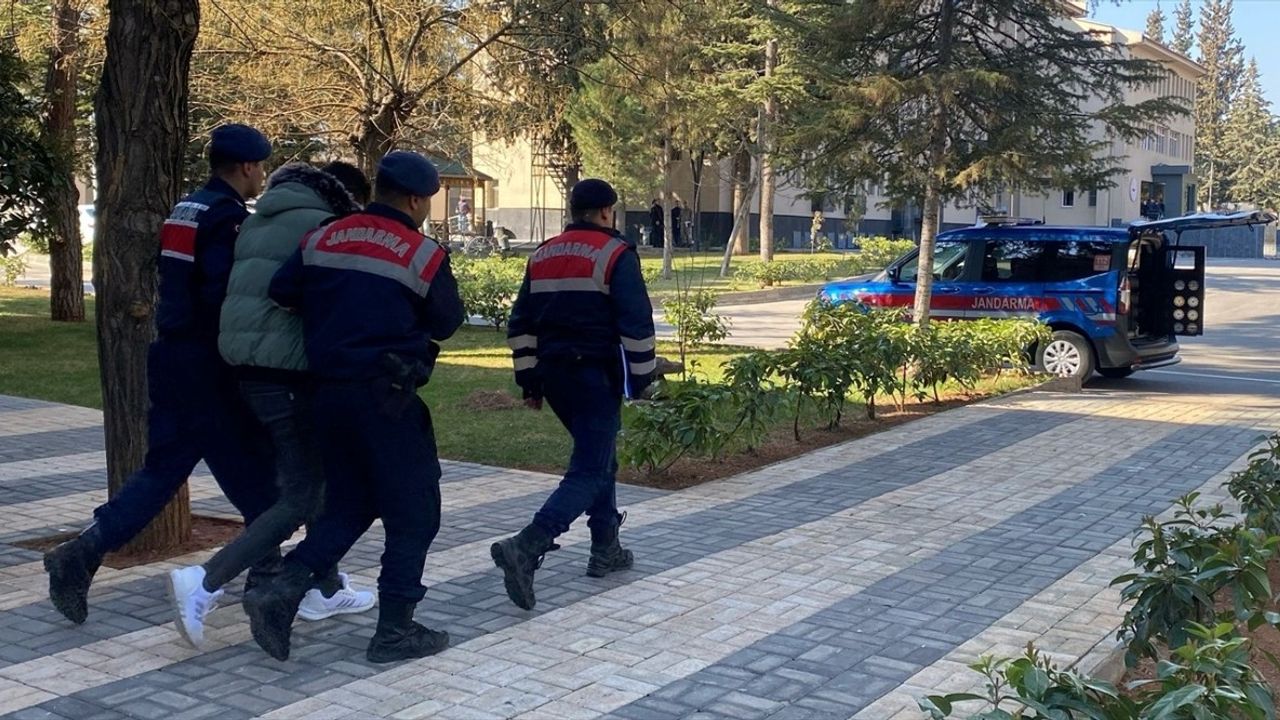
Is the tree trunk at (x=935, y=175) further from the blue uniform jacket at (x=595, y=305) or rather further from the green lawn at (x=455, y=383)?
the blue uniform jacket at (x=595, y=305)

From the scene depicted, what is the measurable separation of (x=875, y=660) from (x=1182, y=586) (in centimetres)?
125

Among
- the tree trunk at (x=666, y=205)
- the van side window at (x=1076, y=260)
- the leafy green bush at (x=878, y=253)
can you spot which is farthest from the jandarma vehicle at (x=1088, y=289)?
the leafy green bush at (x=878, y=253)

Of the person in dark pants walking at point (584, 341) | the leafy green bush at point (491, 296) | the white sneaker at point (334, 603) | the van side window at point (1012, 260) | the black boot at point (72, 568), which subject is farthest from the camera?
the leafy green bush at point (491, 296)

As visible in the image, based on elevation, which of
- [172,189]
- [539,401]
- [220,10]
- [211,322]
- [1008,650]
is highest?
[220,10]

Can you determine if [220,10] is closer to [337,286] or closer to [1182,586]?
[337,286]

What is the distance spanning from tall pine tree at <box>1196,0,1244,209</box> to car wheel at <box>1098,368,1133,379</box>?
79.0 meters

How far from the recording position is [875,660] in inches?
214

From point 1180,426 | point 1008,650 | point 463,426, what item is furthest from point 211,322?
point 1180,426

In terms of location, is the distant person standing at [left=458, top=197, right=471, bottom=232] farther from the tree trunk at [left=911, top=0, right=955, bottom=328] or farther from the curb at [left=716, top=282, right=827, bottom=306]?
the tree trunk at [left=911, top=0, right=955, bottom=328]

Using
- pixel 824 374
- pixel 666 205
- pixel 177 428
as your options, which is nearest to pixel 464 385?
pixel 824 374

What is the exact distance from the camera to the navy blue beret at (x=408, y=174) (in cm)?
522

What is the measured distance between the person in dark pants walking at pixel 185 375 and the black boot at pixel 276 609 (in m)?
0.37

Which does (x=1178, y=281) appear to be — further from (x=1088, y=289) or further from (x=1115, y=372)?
(x=1115, y=372)

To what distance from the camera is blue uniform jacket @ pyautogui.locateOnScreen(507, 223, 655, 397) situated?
609cm
